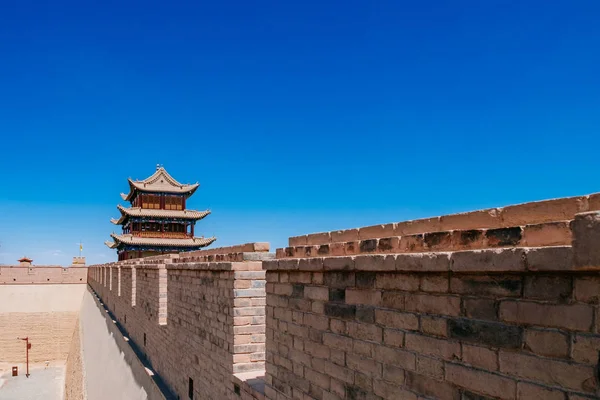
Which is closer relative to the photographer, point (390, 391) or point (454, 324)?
point (454, 324)

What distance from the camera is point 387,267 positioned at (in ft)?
10.8

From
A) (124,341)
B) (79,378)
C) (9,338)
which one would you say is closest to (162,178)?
(9,338)

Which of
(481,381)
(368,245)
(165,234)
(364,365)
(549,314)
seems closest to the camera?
(549,314)

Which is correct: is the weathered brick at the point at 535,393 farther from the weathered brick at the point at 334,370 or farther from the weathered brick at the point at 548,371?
the weathered brick at the point at 334,370

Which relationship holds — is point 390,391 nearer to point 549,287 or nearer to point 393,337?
point 393,337

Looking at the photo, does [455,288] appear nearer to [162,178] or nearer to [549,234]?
[549,234]

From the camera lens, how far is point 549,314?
2.28 m

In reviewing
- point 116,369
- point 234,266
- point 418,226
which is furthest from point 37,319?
point 418,226

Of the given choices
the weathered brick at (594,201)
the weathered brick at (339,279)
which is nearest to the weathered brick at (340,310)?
the weathered brick at (339,279)

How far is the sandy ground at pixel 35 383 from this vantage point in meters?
24.0

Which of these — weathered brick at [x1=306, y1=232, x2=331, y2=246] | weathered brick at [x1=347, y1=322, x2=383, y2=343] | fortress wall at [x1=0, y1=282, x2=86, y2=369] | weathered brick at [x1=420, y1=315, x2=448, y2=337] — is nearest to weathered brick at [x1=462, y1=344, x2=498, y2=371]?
weathered brick at [x1=420, y1=315, x2=448, y2=337]

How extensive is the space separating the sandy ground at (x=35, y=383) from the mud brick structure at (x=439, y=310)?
22.9 meters

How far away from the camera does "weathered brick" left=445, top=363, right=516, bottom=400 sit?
2.47m

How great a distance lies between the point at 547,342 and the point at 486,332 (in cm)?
36
